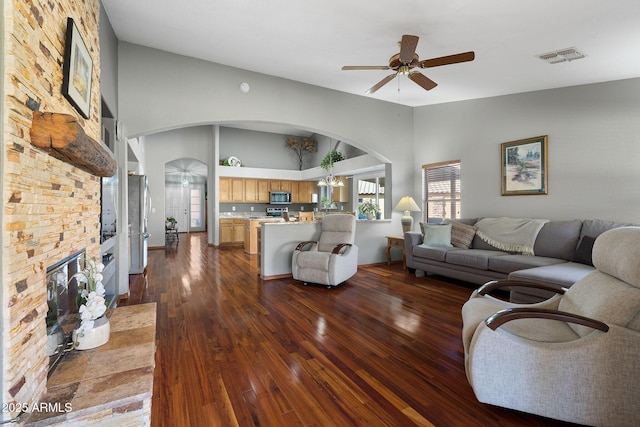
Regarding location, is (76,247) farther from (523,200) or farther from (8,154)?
(523,200)

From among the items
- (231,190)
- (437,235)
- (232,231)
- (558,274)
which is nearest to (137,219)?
(232,231)

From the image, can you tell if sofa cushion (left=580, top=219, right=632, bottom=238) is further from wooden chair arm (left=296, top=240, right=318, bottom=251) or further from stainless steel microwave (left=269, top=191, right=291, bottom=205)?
stainless steel microwave (left=269, top=191, right=291, bottom=205)

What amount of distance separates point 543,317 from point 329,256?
2935 mm

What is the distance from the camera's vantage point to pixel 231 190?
9.06 meters

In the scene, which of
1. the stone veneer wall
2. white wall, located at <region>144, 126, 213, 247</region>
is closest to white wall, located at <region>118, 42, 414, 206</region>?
→ the stone veneer wall

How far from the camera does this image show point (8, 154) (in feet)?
3.60

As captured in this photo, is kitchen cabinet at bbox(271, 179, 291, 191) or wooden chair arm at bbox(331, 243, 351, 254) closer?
wooden chair arm at bbox(331, 243, 351, 254)

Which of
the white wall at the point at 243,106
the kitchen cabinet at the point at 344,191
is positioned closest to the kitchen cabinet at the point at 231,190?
the kitchen cabinet at the point at 344,191

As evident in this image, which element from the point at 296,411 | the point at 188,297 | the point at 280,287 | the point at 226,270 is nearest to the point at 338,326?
the point at 296,411

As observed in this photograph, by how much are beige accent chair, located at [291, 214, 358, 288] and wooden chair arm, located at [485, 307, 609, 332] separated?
269cm

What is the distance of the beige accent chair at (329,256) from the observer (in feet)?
14.0

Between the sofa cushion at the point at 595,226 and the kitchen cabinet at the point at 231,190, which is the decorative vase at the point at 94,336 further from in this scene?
the kitchen cabinet at the point at 231,190

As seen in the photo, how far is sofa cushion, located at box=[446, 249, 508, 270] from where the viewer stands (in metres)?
4.08

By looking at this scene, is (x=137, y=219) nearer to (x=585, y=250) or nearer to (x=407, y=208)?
(x=407, y=208)
